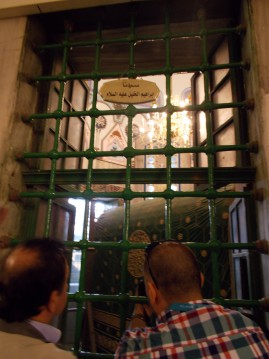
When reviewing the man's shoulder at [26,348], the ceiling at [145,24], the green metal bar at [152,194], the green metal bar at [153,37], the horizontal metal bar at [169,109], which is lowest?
the man's shoulder at [26,348]

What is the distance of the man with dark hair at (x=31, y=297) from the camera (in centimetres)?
58

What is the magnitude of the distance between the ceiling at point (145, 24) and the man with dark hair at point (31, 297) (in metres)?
1.36

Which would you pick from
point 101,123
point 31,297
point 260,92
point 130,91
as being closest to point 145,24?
point 130,91

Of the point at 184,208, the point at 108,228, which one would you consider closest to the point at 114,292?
the point at 108,228

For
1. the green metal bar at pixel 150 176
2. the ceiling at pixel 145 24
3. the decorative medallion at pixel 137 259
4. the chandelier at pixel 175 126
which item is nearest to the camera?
the green metal bar at pixel 150 176

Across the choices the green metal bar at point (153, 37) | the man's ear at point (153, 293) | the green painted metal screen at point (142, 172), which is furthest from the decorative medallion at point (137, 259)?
the man's ear at point (153, 293)

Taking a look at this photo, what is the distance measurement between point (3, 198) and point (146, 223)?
2163 mm

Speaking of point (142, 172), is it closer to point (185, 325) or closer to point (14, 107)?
point (14, 107)

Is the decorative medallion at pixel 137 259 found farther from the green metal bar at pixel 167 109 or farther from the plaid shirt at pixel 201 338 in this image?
the plaid shirt at pixel 201 338

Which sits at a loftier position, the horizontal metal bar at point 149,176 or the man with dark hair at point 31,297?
the horizontal metal bar at point 149,176

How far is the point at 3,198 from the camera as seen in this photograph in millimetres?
1306

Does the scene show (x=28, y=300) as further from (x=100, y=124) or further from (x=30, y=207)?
(x=100, y=124)

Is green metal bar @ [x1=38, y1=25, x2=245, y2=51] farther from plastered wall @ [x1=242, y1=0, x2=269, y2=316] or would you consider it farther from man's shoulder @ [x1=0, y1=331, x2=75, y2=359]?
man's shoulder @ [x1=0, y1=331, x2=75, y2=359]

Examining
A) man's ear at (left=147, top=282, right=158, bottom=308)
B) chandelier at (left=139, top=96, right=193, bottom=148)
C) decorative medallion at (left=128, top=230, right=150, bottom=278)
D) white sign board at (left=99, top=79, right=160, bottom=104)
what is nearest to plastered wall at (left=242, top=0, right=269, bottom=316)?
white sign board at (left=99, top=79, right=160, bottom=104)
